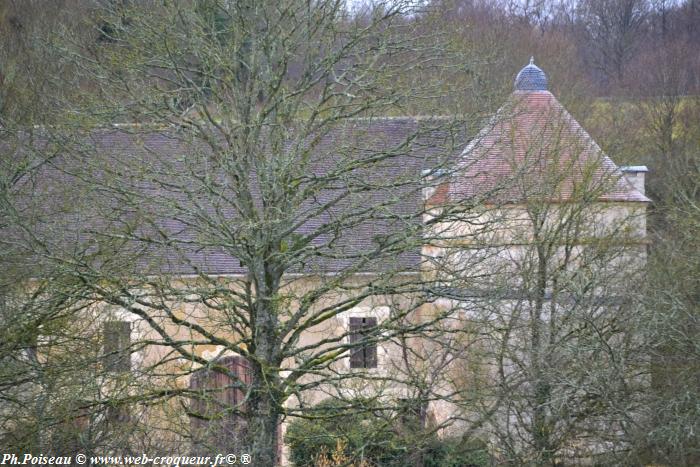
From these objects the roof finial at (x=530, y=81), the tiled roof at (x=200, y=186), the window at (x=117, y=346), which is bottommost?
the window at (x=117, y=346)

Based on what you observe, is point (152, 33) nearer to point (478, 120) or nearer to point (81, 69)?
point (81, 69)

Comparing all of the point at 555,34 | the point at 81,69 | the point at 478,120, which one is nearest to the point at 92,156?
the point at 81,69

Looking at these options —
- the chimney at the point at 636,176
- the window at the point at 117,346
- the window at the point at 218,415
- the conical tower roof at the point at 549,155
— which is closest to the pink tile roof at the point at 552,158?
the conical tower roof at the point at 549,155

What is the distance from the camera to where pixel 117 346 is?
36.5ft

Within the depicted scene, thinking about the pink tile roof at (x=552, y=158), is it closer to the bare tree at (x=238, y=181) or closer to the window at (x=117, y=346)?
the bare tree at (x=238, y=181)

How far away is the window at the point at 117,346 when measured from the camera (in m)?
9.55

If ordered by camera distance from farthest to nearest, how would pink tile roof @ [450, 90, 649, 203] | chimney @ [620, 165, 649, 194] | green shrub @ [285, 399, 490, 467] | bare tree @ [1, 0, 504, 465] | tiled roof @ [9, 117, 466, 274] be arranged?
chimney @ [620, 165, 649, 194], pink tile roof @ [450, 90, 649, 203], green shrub @ [285, 399, 490, 467], tiled roof @ [9, 117, 466, 274], bare tree @ [1, 0, 504, 465]

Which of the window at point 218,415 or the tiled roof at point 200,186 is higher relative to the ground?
the tiled roof at point 200,186

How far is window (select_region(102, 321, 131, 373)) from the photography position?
9.55 m

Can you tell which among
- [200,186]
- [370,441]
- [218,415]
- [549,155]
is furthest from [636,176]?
[218,415]

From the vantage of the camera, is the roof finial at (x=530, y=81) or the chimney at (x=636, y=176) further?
the roof finial at (x=530, y=81)

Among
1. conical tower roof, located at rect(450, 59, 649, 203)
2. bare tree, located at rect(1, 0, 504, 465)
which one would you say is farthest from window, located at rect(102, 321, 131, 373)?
conical tower roof, located at rect(450, 59, 649, 203)

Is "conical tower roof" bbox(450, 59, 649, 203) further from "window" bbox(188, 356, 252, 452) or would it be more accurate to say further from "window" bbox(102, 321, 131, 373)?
"window" bbox(102, 321, 131, 373)

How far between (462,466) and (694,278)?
182 inches
